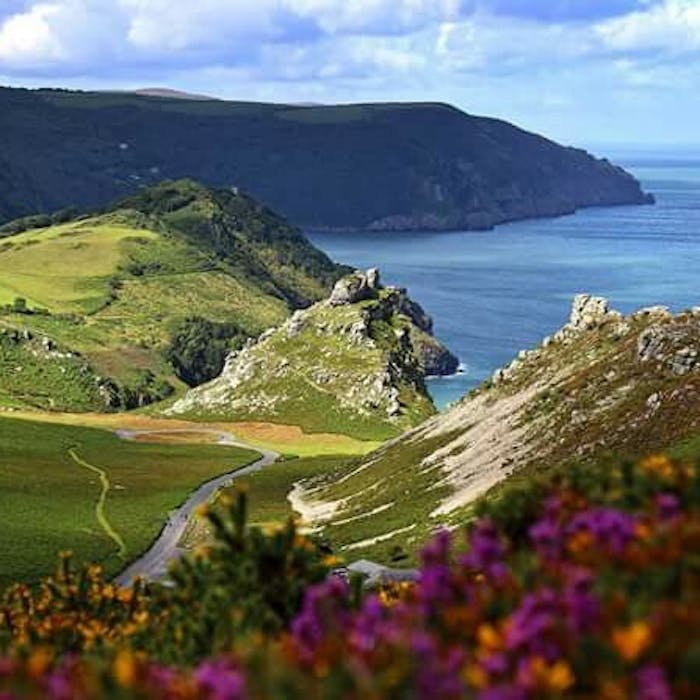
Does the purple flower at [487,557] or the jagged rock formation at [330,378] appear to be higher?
the purple flower at [487,557]

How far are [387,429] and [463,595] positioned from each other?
153 metres

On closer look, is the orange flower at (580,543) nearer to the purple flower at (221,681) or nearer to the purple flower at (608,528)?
the purple flower at (608,528)

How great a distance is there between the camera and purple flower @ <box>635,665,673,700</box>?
1208 cm

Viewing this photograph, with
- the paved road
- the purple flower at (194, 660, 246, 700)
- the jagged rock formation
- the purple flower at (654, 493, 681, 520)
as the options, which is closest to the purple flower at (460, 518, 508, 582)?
the purple flower at (654, 493, 681, 520)

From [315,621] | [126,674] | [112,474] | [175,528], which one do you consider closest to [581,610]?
[315,621]

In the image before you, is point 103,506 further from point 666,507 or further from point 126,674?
point 126,674

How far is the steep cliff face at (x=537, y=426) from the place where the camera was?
3083 inches

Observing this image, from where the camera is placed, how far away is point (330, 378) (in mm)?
182875

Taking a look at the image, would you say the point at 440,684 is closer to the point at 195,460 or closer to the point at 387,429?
the point at 195,460

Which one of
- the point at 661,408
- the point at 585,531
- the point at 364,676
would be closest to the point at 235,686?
the point at 364,676

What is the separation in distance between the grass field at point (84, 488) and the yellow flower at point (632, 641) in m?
68.8

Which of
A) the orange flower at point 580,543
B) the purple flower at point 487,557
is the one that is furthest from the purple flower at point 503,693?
the orange flower at point 580,543

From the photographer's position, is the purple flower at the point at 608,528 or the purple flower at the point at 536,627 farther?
the purple flower at the point at 608,528

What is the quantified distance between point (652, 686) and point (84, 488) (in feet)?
368
